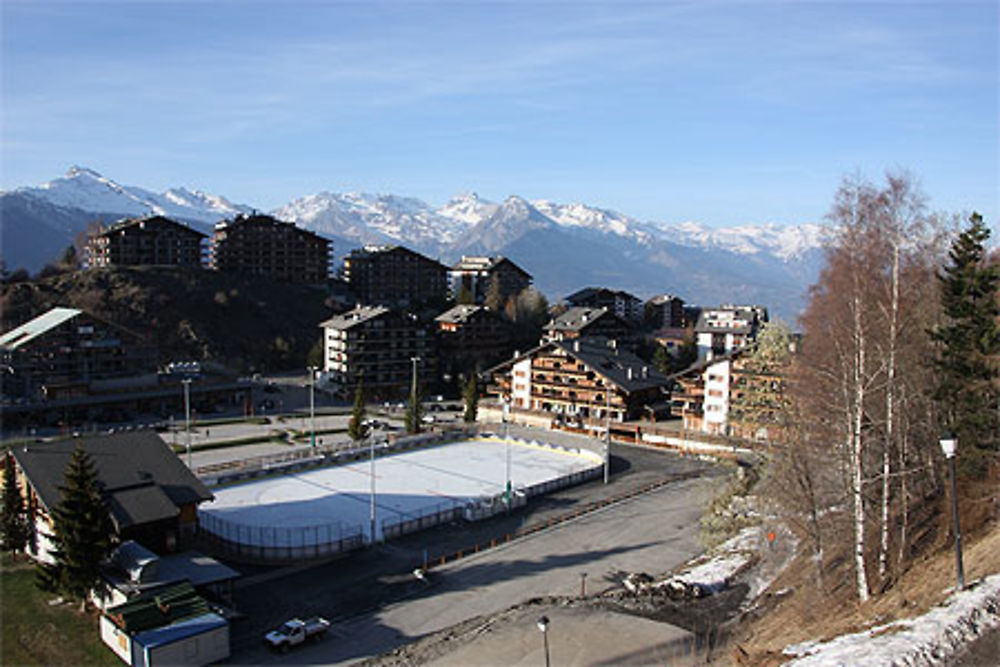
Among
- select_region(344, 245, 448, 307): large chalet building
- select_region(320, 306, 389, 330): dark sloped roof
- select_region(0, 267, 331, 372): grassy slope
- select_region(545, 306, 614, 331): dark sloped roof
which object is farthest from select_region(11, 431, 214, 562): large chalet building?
select_region(344, 245, 448, 307): large chalet building

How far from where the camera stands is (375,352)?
86.5 meters

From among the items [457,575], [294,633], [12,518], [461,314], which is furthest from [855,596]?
[461,314]

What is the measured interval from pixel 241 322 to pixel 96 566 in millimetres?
82208

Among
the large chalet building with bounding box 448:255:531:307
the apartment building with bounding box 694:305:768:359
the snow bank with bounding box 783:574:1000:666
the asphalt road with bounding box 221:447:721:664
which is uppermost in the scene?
the large chalet building with bounding box 448:255:531:307

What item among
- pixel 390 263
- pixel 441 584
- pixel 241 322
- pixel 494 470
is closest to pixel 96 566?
pixel 441 584

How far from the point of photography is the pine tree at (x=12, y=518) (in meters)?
32.8

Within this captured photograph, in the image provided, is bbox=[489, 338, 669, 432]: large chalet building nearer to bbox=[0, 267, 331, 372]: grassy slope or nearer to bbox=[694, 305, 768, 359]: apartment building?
bbox=[694, 305, 768, 359]: apartment building

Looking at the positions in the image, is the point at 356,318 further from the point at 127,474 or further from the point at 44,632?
the point at 44,632

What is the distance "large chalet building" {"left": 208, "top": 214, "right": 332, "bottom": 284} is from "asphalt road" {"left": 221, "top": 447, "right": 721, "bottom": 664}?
304 ft

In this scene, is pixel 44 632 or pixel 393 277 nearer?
pixel 44 632

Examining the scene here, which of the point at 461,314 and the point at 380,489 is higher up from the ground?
the point at 461,314

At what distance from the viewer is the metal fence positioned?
34719 millimetres

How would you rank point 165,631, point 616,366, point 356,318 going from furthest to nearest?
point 356,318
point 616,366
point 165,631

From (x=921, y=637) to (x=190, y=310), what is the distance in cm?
10197
